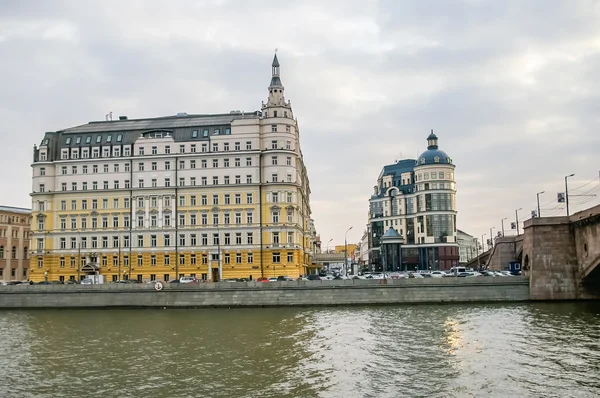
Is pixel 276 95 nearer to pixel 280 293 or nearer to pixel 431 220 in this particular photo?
pixel 280 293

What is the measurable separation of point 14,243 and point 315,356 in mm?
96620

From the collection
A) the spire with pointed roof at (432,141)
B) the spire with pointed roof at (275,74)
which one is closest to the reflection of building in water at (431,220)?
the spire with pointed roof at (432,141)

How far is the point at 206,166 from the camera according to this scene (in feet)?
288

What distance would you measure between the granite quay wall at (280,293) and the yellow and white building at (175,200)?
45.6 ft

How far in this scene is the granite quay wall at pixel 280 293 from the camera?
6594 centimetres

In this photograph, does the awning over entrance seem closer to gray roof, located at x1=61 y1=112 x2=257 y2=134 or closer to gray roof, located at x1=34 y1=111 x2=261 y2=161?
gray roof, located at x1=34 y1=111 x2=261 y2=161

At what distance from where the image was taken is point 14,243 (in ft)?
368

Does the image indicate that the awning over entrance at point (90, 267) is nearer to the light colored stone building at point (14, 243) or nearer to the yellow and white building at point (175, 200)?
the yellow and white building at point (175, 200)

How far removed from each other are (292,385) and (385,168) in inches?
5274

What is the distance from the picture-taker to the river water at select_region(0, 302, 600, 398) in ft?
86.0

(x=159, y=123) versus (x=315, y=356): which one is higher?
(x=159, y=123)

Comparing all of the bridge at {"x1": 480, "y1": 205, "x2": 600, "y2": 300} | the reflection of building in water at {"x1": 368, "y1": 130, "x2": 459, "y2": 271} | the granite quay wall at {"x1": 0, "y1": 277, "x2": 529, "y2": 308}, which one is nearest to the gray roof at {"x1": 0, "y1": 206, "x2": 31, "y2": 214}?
the granite quay wall at {"x1": 0, "y1": 277, "x2": 529, "y2": 308}

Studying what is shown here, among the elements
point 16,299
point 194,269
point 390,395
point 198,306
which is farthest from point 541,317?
point 16,299

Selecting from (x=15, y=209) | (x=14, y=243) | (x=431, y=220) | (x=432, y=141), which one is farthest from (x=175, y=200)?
(x=432, y=141)
